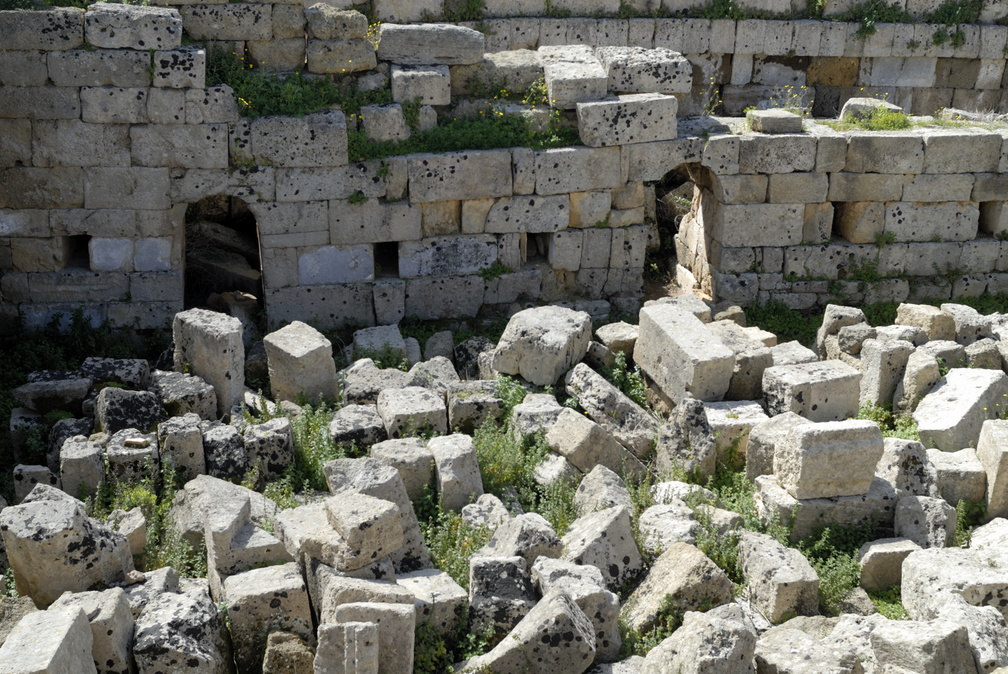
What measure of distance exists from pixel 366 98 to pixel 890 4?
Result: 9672mm

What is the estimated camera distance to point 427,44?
12062 mm

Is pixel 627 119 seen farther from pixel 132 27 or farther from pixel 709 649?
pixel 709 649

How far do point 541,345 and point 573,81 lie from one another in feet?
12.0

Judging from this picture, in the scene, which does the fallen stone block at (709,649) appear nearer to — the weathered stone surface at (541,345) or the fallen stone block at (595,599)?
the fallen stone block at (595,599)

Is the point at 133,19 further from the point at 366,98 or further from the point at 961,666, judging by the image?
the point at 961,666

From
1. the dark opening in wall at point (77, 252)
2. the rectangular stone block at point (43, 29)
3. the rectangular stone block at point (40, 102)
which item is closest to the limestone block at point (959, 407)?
the dark opening in wall at point (77, 252)

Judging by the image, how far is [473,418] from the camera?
9898 mm

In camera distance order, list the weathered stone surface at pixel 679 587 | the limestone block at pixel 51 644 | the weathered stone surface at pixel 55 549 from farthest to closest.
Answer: the weathered stone surface at pixel 679 587, the weathered stone surface at pixel 55 549, the limestone block at pixel 51 644

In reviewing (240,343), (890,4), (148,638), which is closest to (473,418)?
(240,343)

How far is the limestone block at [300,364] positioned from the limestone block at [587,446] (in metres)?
2.39

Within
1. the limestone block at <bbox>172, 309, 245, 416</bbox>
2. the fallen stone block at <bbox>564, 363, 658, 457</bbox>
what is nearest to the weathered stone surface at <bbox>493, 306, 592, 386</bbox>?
the fallen stone block at <bbox>564, 363, 658, 457</bbox>

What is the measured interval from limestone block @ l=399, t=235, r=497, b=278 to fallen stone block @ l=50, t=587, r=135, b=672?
6409 millimetres

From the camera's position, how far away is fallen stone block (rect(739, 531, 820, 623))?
747cm

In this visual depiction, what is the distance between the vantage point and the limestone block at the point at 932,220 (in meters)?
13.3
